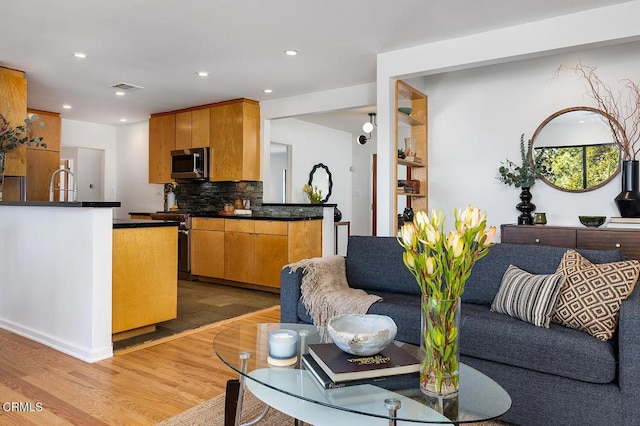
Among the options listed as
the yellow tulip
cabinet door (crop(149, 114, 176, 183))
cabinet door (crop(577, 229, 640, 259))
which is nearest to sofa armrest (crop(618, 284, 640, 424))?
the yellow tulip

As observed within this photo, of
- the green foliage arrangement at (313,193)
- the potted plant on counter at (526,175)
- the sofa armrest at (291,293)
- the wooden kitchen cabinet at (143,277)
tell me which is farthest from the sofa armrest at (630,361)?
the green foliage arrangement at (313,193)

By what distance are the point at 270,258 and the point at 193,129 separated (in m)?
2.42

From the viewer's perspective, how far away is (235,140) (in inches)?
232

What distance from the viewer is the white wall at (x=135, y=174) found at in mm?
7562

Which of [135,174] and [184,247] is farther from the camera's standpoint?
[135,174]

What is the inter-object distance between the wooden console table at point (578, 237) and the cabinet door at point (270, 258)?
2.30m

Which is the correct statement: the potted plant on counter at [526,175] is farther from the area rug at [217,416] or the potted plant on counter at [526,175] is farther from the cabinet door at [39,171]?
the cabinet door at [39,171]

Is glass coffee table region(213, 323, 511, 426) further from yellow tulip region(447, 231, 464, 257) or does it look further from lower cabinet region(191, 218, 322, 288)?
lower cabinet region(191, 218, 322, 288)

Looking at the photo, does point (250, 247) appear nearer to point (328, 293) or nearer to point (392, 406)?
point (328, 293)

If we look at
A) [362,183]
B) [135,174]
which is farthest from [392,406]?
[362,183]

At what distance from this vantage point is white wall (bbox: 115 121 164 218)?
24.8 ft

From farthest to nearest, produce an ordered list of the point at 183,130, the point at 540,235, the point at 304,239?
the point at 183,130 < the point at 304,239 < the point at 540,235

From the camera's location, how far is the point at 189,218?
5.98 meters

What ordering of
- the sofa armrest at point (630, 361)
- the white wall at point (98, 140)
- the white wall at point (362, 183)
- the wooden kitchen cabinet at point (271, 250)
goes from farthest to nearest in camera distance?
1. the white wall at point (362, 183)
2. the white wall at point (98, 140)
3. the wooden kitchen cabinet at point (271, 250)
4. the sofa armrest at point (630, 361)
